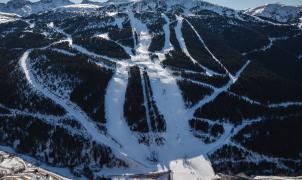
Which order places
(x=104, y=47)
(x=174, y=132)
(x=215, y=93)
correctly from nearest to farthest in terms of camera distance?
(x=174, y=132) < (x=215, y=93) < (x=104, y=47)

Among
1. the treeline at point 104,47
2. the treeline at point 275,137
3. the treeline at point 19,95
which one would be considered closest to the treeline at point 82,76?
the treeline at point 19,95

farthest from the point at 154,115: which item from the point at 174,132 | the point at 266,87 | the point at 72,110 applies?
the point at 266,87

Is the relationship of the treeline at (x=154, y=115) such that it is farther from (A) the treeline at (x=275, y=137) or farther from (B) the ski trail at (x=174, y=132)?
(A) the treeline at (x=275, y=137)

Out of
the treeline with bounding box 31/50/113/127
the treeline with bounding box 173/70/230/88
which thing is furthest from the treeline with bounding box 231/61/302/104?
the treeline with bounding box 31/50/113/127

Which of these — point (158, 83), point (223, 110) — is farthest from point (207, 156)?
point (158, 83)

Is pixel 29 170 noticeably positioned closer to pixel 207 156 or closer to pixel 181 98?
pixel 207 156

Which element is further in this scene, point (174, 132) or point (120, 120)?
point (120, 120)

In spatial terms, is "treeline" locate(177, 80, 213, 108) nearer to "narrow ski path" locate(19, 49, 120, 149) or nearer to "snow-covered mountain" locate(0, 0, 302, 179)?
"snow-covered mountain" locate(0, 0, 302, 179)

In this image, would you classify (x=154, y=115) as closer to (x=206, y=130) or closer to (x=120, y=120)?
(x=120, y=120)

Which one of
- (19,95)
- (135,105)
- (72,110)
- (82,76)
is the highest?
(82,76)

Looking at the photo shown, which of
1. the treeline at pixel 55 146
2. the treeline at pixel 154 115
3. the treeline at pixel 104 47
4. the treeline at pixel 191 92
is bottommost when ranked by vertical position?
the treeline at pixel 55 146

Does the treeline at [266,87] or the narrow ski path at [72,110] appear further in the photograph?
the treeline at [266,87]
